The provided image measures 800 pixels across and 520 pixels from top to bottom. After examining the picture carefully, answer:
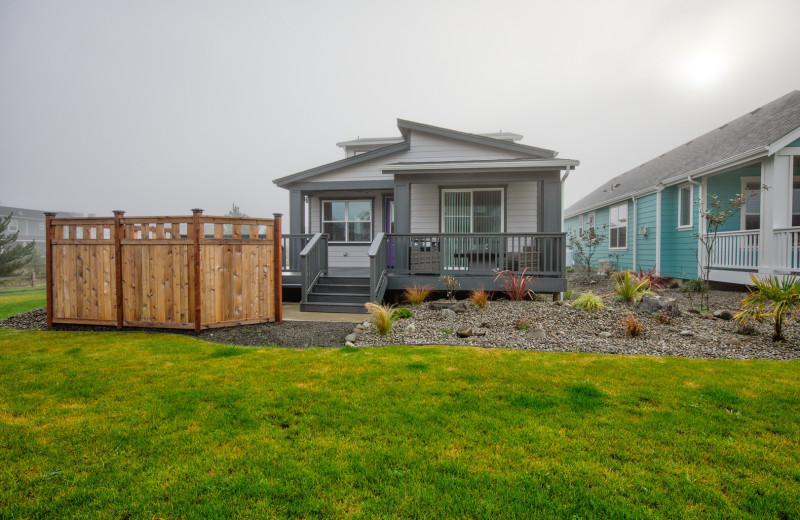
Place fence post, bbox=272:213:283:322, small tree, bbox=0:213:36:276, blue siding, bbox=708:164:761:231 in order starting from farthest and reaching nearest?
1. small tree, bbox=0:213:36:276
2. blue siding, bbox=708:164:761:231
3. fence post, bbox=272:213:283:322

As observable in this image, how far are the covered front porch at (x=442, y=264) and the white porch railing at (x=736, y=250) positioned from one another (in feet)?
16.8

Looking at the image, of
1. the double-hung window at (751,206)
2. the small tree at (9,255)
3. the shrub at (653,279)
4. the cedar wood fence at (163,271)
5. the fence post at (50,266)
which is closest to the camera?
the cedar wood fence at (163,271)

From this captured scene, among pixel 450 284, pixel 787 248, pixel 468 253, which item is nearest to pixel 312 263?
pixel 450 284

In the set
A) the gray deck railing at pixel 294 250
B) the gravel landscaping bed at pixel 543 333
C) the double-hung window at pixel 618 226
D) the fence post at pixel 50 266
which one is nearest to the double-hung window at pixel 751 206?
Answer: the double-hung window at pixel 618 226

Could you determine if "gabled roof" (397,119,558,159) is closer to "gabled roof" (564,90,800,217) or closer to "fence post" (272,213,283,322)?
"gabled roof" (564,90,800,217)

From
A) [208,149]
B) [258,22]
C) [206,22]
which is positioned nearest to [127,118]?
[208,149]

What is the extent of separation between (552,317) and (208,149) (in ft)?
127

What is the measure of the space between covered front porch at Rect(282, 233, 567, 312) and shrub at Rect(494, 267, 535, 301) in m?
0.14

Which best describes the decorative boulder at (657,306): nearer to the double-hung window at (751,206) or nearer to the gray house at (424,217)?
the gray house at (424,217)

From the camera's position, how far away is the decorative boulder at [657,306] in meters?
6.62

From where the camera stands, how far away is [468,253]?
9461 millimetres

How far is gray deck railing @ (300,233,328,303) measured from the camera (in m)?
8.33

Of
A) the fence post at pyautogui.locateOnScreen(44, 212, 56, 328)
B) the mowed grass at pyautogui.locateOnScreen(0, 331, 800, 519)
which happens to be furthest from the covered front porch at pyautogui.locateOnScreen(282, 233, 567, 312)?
the fence post at pyautogui.locateOnScreen(44, 212, 56, 328)

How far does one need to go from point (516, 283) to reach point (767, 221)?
6.24 meters
